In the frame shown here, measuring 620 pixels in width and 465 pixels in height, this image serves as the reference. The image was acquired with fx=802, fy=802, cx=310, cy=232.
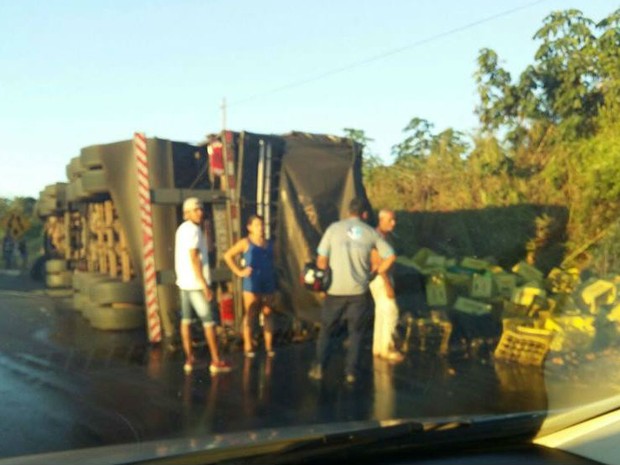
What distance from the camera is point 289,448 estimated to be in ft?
9.57

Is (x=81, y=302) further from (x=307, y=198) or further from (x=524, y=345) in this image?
(x=524, y=345)

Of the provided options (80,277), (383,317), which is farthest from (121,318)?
(383,317)

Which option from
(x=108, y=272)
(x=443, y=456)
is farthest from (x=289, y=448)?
(x=108, y=272)

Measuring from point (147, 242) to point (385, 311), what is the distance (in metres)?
2.95

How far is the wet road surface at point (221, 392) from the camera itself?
606cm

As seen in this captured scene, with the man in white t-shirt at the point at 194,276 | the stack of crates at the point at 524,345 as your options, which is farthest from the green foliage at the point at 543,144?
the man in white t-shirt at the point at 194,276

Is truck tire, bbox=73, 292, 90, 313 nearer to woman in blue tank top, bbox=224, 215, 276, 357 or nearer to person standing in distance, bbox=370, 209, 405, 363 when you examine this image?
woman in blue tank top, bbox=224, 215, 276, 357

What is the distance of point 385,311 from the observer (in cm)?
852

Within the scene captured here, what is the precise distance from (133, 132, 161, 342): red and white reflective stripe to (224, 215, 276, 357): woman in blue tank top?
110cm

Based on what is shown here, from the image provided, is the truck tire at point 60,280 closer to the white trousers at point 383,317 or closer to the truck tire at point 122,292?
the truck tire at point 122,292

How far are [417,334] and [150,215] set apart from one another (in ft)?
11.2

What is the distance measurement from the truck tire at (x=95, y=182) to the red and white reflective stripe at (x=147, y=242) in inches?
36.2

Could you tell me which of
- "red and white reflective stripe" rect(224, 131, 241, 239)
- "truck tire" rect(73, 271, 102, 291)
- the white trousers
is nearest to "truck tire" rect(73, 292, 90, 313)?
"truck tire" rect(73, 271, 102, 291)

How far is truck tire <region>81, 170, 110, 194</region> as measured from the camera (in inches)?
402
